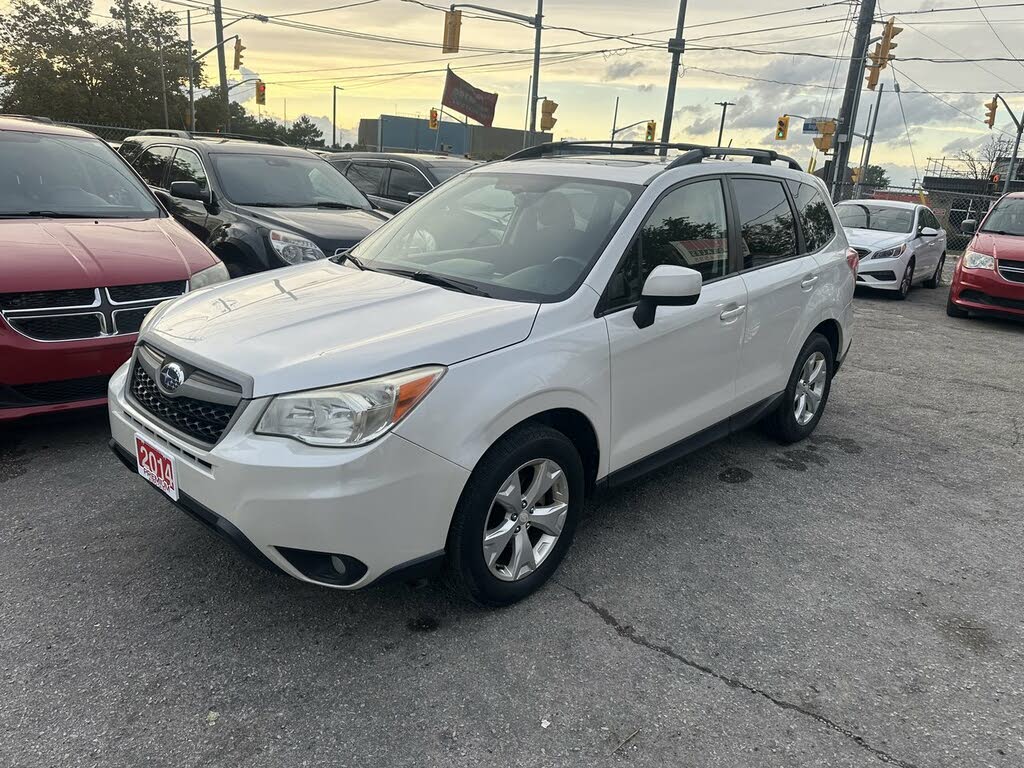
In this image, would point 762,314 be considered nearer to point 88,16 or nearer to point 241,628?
point 241,628

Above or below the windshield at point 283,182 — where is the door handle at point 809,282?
below

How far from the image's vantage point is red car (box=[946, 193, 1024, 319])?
938cm

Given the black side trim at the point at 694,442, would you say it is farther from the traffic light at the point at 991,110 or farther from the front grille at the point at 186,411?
the traffic light at the point at 991,110

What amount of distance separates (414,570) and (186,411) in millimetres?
1000

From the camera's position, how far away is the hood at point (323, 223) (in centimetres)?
639

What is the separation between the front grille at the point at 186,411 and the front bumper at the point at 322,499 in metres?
0.07

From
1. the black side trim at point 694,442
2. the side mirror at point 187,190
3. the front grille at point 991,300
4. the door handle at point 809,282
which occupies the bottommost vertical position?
the black side trim at point 694,442

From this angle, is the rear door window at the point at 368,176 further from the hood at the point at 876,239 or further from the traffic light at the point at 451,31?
the traffic light at the point at 451,31

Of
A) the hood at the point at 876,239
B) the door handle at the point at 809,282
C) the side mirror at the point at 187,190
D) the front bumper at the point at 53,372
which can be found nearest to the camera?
the front bumper at the point at 53,372

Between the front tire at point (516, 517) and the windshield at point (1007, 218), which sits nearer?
the front tire at point (516, 517)

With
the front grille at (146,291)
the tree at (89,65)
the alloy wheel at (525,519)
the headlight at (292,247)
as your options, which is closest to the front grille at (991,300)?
the headlight at (292,247)

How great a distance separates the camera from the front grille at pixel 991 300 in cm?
941

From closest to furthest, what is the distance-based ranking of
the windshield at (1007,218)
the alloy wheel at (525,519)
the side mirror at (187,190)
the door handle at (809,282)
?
1. the alloy wheel at (525,519)
2. the door handle at (809,282)
3. the side mirror at (187,190)
4. the windshield at (1007,218)

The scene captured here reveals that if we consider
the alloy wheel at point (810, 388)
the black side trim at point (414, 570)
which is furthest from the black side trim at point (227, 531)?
the alloy wheel at point (810, 388)
